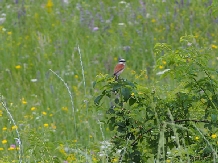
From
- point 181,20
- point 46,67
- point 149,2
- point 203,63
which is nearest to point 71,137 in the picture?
point 46,67

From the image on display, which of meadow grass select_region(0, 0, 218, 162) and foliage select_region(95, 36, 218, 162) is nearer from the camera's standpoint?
foliage select_region(95, 36, 218, 162)

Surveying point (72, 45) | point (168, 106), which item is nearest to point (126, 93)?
point (168, 106)

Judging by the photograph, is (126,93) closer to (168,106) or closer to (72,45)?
(168,106)

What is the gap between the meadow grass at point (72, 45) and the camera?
653cm

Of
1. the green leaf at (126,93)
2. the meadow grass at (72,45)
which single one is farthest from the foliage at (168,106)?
the meadow grass at (72,45)

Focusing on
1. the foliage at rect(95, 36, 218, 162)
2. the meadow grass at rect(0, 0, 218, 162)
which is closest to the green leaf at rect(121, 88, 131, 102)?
the foliage at rect(95, 36, 218, 162)

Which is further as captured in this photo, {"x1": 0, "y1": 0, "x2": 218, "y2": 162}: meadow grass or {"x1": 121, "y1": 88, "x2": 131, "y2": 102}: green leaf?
{"x1": 0, "y1": 0, "x2": 218, "y2": 162}: meadow grass

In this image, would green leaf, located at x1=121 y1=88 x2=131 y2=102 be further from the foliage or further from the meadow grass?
the meadow grass

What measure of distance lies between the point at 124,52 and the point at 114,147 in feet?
14.4

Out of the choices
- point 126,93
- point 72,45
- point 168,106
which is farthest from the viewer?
point 72,45

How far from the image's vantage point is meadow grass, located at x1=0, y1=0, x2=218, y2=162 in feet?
21.4

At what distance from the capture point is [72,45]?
8219 millimetres

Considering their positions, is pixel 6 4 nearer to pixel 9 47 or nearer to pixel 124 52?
pixel 9 47

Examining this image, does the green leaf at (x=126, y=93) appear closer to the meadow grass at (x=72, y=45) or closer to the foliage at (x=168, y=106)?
the foliage at (x=168, y=106)
